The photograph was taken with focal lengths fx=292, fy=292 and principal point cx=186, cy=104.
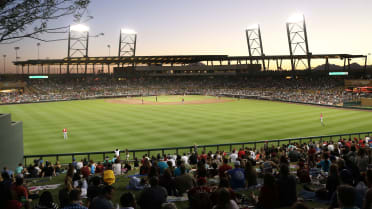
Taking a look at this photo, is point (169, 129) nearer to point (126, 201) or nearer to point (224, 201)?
point (126, 201)

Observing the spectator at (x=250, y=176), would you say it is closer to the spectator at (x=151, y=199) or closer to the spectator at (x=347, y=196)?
the spectator at (x=151, y=199)

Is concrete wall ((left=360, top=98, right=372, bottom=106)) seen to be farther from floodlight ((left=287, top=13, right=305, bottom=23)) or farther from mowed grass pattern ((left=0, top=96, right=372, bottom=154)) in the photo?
floodlight ((left=287, top=13, right=305, bottom=23))

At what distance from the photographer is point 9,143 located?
14.9 m

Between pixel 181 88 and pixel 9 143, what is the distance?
78.0 metres

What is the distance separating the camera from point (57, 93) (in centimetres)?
7744

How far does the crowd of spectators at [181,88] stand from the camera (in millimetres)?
64188

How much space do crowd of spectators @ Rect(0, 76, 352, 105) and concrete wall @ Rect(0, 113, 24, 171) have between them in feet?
152

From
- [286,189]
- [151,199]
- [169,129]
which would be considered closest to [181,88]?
[169,129]

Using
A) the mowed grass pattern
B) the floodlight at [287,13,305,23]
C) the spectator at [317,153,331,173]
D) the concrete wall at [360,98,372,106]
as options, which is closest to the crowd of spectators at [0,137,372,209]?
the spectator at [317,153,331,173]

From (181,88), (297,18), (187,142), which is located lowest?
(187,142)

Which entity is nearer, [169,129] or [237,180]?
[237,180]

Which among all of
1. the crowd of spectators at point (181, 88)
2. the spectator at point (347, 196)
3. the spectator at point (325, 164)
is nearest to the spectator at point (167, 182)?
the spectator at point (347, 196)

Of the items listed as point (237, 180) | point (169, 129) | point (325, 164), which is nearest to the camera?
point (237, 180)

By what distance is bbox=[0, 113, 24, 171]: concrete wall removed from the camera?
46.0 ft
